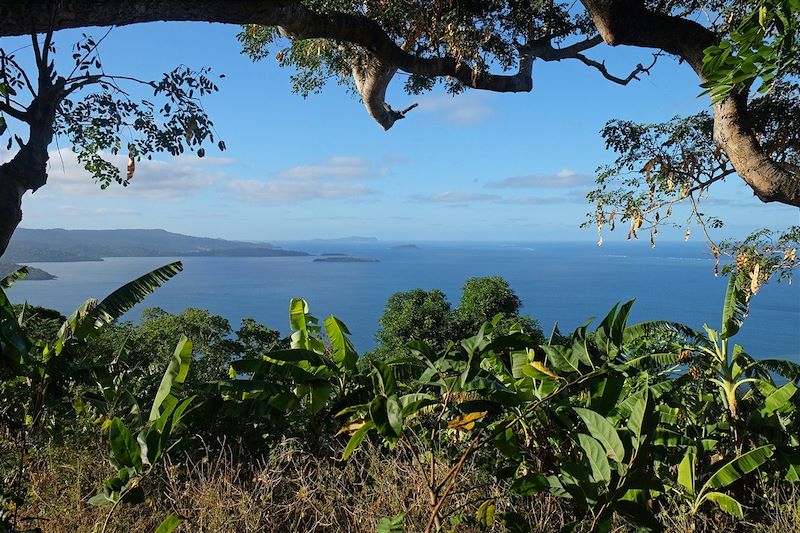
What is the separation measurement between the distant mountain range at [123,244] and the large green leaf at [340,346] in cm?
4906

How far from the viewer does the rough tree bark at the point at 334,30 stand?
11.4 feet

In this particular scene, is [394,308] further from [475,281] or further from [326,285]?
[326,285]

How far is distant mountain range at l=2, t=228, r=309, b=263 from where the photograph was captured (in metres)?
50.7

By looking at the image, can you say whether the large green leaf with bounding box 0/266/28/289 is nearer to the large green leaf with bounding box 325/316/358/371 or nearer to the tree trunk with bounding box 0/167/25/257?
the large green leaf with bounding box 325/316/358/371

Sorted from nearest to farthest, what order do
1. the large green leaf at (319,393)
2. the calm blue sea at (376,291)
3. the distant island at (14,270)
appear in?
the large green leaf at (319,393) → the distant island at (14,270) → the calm blue sea at (376,291)

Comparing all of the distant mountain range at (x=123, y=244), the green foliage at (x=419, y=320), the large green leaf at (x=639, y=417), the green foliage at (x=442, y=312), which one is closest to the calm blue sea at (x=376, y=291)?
the distant mountain range at (x=123, y=244)

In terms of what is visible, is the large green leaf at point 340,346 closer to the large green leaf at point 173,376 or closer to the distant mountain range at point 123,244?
the large green leaf at point 173,376

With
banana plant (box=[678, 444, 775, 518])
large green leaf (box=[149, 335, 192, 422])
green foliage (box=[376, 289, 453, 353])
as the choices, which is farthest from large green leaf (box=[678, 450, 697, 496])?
green foliage (box=[376, 289, 453, 353])

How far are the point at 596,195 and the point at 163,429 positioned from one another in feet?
22.2

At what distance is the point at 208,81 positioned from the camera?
5.34m

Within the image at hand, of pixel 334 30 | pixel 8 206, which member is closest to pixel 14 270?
pixel 8 206

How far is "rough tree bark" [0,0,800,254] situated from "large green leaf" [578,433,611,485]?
349cm

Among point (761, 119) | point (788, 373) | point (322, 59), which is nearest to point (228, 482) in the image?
point (788, 373)

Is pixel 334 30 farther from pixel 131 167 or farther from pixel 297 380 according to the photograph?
pixel 297 380
